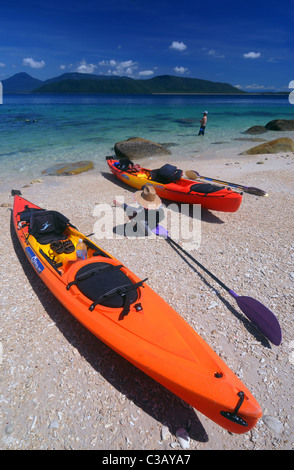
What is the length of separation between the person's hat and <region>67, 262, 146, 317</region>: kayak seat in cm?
265

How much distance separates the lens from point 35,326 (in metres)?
4.72

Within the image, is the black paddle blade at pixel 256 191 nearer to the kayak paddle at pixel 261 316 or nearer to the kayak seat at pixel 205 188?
the kayak seat at pixel 205 188

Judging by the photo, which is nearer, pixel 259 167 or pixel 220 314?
pixel 220 314

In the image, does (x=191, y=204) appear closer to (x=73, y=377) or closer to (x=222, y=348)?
(x=222, y=348)

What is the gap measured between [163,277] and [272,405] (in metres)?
3.20

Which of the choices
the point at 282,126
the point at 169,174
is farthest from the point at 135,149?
the point at 282,126

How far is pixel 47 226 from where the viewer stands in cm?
643

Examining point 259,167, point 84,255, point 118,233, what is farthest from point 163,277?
point 259,167

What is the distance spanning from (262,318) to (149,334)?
2.33 meters

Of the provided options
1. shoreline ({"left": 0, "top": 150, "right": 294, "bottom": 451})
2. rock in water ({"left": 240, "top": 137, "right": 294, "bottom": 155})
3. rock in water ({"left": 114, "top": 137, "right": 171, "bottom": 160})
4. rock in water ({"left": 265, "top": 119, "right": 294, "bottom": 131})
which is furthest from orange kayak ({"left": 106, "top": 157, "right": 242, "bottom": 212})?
rock in water ({"left": 265, "top": 119, "right": 294, "bottom": 131})

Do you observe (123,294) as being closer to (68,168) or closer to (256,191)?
(256,191)

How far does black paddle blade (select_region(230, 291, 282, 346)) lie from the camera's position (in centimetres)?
430
